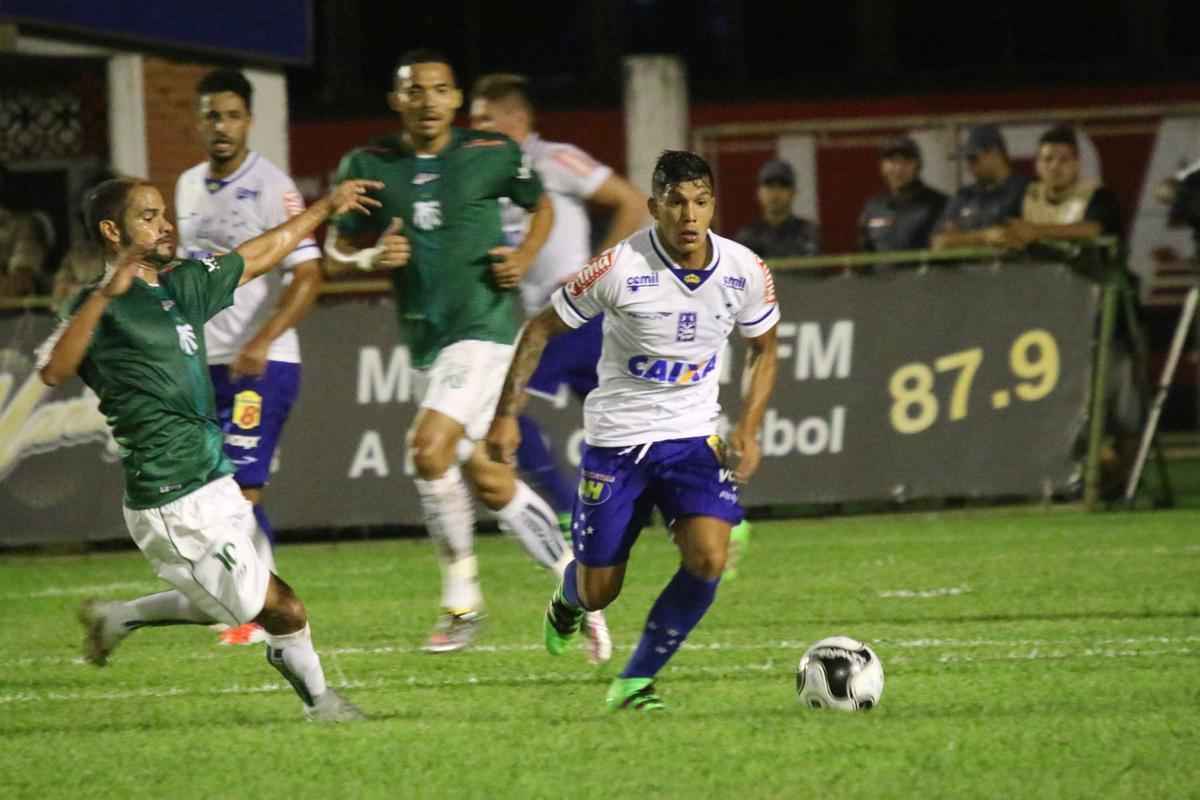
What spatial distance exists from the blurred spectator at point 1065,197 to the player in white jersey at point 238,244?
5374 mm

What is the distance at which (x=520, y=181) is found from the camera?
8.81 meters

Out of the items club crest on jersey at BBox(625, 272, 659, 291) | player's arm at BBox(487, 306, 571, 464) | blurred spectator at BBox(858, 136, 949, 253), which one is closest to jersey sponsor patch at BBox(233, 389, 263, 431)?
player's arm at BBox(487, 306, 571, 464)

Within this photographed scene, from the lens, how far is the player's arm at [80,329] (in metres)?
6.39

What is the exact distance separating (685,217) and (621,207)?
295 cm

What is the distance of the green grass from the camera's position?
5.80 meters

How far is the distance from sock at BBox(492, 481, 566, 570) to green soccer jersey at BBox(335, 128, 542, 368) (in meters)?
0.64

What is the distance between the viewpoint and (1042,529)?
40.3 feet

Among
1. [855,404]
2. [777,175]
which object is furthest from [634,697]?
[777,175]

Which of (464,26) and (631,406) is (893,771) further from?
(464,26)

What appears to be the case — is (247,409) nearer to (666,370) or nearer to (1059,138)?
(666,370)

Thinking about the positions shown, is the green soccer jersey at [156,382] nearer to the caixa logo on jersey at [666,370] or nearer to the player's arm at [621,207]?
the caixa logo on jersey at [666,370]

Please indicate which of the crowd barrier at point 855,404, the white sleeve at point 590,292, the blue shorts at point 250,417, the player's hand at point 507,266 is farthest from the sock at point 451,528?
the crowd barrier at point 855,404

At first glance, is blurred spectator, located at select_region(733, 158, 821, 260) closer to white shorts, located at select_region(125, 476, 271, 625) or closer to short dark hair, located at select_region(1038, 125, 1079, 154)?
short dark hair, located at select_region(1038, 125, 1079, 154)

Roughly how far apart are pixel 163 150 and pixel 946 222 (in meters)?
5.68
